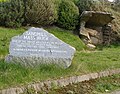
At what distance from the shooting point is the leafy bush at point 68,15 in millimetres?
14172

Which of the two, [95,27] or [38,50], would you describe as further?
[95,27]

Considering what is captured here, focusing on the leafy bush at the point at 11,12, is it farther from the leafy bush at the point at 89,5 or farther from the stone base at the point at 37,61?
the stone base at the point at 37,61

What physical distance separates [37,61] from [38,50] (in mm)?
288

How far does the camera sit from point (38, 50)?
27.0 feet

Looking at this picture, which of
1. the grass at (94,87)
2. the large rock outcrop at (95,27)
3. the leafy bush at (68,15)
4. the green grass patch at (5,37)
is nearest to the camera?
the grass at (94,87)

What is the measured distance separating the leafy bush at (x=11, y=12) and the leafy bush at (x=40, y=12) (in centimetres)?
35

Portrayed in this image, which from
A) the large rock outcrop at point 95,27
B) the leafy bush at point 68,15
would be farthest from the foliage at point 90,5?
the leafy bush at point 68,15

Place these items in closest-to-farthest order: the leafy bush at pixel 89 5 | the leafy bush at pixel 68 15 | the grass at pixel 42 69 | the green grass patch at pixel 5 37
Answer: the grass at pixel 42 69, the green grass patch at pixel 5 37, the leafy bush at pixel 68 15, the leafy bush at pixel 89 5

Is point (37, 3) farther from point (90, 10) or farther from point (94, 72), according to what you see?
point (94, 72)

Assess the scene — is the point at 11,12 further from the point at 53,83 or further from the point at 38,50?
the point at 53,83

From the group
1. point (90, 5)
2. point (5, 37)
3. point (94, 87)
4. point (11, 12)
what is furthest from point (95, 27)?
point (94, 87)

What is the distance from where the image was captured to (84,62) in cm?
915

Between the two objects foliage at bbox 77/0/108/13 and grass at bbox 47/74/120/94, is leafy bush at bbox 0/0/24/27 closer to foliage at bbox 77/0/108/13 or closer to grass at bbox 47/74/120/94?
foliage at bbox 77/0/108/13

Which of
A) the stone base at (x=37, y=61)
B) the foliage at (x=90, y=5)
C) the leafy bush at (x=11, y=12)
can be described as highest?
the stone base at (x=37, y=61)
